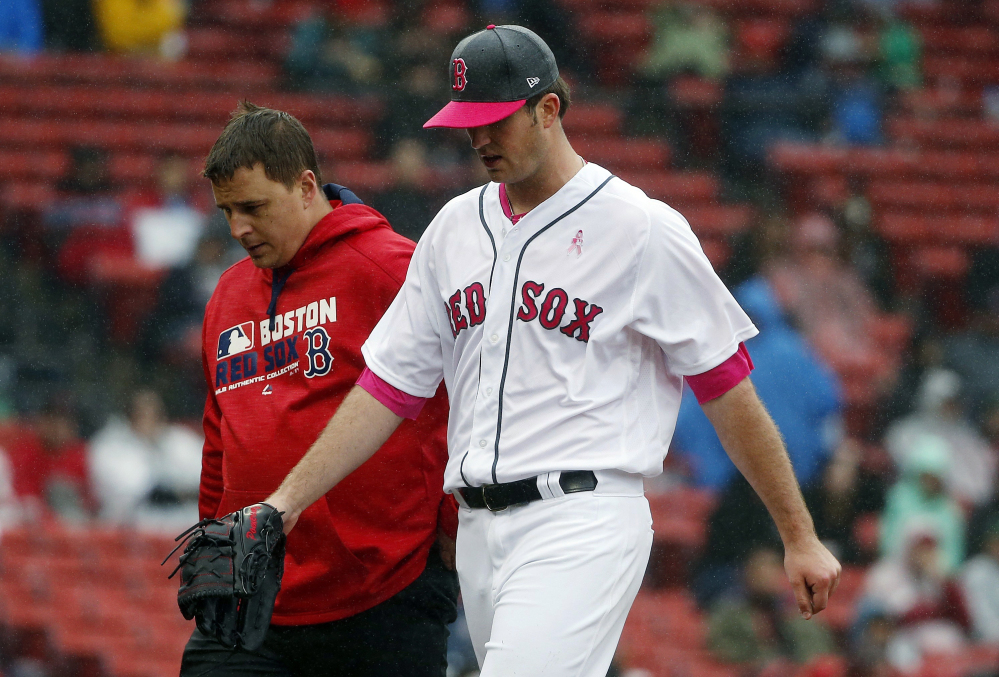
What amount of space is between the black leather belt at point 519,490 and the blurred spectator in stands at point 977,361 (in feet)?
23.5

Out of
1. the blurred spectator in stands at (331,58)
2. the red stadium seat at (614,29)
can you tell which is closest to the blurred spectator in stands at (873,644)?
A: the blurred spectator in stands at (331,58)

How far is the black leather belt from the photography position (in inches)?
A: 106

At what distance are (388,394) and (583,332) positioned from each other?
49 cm

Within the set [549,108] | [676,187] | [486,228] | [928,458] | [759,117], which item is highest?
[759,117]

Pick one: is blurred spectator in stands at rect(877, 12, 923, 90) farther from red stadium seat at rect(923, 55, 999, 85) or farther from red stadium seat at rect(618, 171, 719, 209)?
red stadium seat at rect(618, 171, 719, 209)

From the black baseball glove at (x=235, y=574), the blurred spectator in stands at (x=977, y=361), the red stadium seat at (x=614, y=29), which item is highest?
the red stadium seat at (x=614, y=29)

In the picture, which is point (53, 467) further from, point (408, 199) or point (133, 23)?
point (133, 23)

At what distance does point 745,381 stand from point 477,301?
1.93 ft

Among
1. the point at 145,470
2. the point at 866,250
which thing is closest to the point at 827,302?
the point at 866,250

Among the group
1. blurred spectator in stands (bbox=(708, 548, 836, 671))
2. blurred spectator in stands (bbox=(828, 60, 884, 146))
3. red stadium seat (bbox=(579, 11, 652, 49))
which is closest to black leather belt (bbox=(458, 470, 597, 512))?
blurred spectator in stands (bbox=(708, 548, 836, 671))

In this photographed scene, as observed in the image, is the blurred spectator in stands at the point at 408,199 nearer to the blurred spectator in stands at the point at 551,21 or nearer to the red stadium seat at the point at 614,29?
the blurred spectator in stands at the point at 551,21

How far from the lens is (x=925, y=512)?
8023 millimetres

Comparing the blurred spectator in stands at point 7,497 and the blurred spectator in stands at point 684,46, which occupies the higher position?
the blurred spectator in stands at point 684,46

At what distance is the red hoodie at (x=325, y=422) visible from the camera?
123 inches
